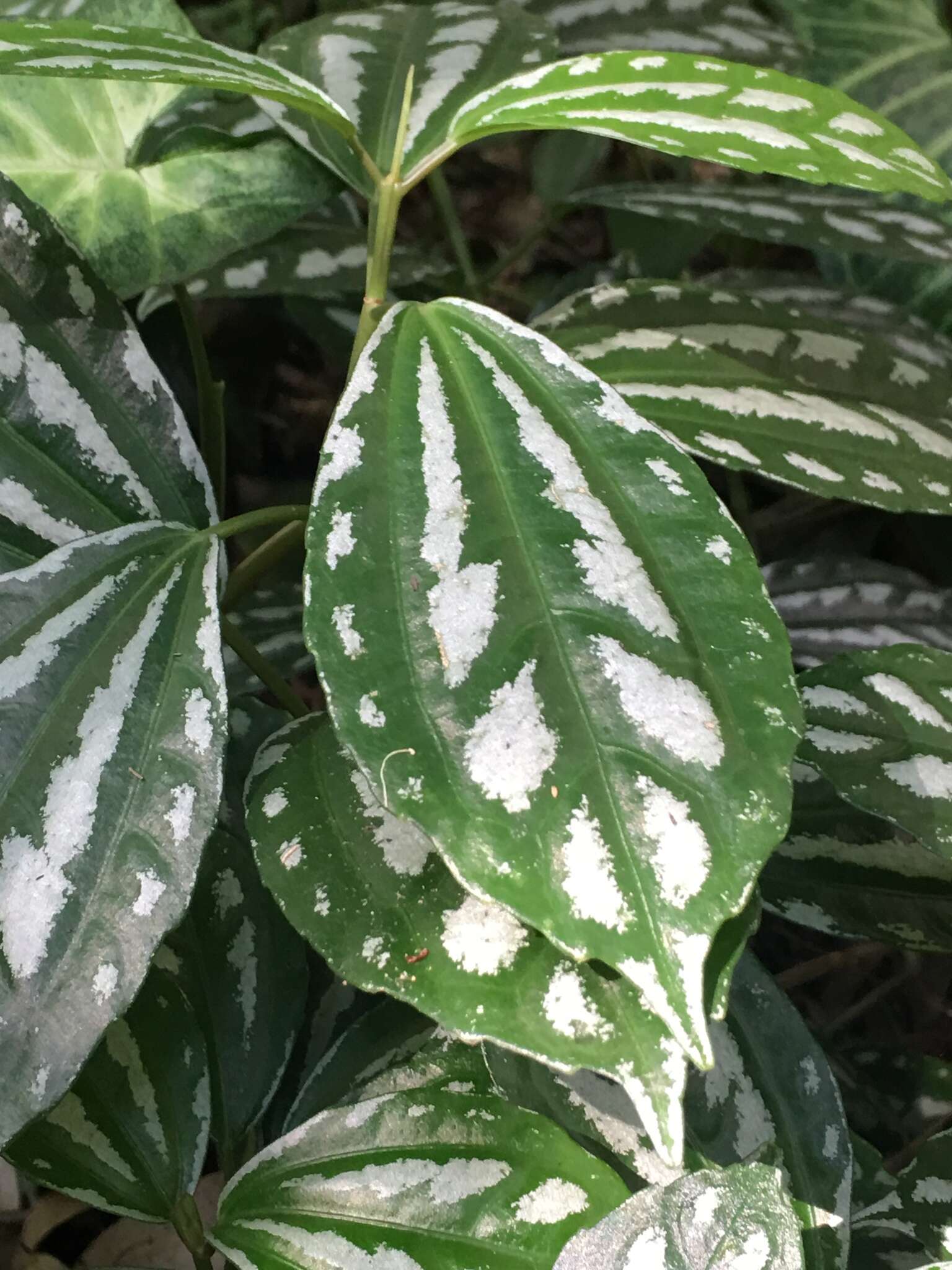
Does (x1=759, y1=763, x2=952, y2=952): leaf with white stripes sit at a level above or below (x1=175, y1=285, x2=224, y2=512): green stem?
below

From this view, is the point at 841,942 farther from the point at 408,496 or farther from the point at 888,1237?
the point at 408,496

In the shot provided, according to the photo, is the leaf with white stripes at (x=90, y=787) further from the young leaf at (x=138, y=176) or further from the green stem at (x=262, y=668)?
the young leaf at (x=138, y=176)

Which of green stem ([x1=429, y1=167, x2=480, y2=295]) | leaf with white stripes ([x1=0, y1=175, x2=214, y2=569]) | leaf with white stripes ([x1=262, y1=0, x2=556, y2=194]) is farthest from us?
green stem ([x1=429, y1=167, x2=480, y2=295])

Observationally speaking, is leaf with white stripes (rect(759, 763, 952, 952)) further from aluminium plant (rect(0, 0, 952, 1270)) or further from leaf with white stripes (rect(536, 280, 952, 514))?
leaf with white stripes (rect(536, 280, 952, 514))

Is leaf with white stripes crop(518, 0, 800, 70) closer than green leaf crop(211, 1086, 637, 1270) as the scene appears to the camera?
No

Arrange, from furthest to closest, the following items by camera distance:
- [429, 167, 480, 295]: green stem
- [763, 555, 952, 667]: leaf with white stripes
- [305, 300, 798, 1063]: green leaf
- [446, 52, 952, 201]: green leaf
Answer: [429, 167, 480, 295]: green stem, [763, 555, 952, 667]: leaf with white stripes, [446, 52, 952, 201]: green leaf, [305, 300, 798, 1063]: green leaf

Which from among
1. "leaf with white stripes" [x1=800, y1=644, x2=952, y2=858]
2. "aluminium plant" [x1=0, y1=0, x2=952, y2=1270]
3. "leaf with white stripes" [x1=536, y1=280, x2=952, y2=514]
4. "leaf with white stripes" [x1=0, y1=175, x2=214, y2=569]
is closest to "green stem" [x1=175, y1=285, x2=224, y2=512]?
"aluminium plant" [x1=0, y1=0, x2=952, y2=1270]

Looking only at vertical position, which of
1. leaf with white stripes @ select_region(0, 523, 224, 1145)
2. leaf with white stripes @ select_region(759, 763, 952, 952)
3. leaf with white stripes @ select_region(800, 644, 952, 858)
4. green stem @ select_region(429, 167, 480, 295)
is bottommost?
leaf with white stripes @ select_region(759, 763, 952, 952)

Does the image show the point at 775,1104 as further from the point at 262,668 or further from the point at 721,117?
the point at 721,117
